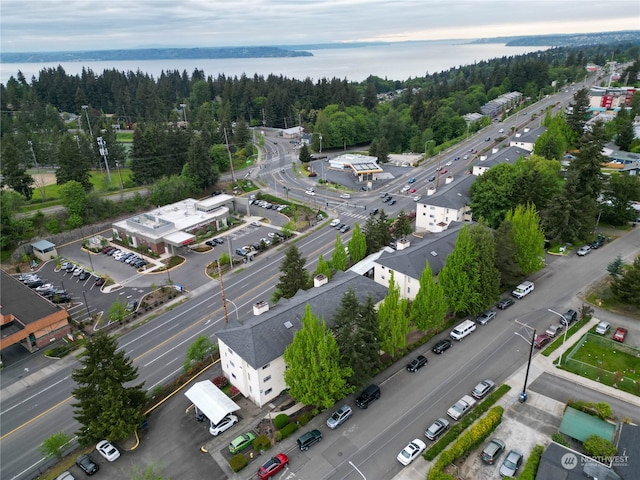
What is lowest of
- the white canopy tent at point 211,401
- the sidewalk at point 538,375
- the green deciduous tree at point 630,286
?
the sidewalk at point 538,375

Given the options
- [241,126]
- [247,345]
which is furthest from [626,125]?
[247,345]

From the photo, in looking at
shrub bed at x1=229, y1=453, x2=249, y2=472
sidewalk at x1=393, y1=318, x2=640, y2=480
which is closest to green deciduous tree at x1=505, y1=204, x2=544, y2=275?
sidewalk at x1=393, y1=318, x2=640, y2=480

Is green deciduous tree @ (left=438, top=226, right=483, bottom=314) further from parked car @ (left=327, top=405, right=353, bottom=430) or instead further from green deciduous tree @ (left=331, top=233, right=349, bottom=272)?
parked car @ (left=327, top=405, right=353, bottom=430)

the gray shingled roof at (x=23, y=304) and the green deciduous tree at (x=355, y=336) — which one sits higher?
the green deciduous tree at (x=355, y=336)

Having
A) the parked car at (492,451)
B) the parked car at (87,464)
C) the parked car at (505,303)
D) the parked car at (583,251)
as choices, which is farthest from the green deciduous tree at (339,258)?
the parked car at (583,251)

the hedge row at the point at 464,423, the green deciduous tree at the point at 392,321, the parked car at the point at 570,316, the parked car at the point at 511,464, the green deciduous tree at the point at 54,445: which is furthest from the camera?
the parked car at the point at 570,316

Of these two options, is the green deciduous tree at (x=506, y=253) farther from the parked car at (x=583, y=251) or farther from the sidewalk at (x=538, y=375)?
the parked car at (x=583, y=251)
